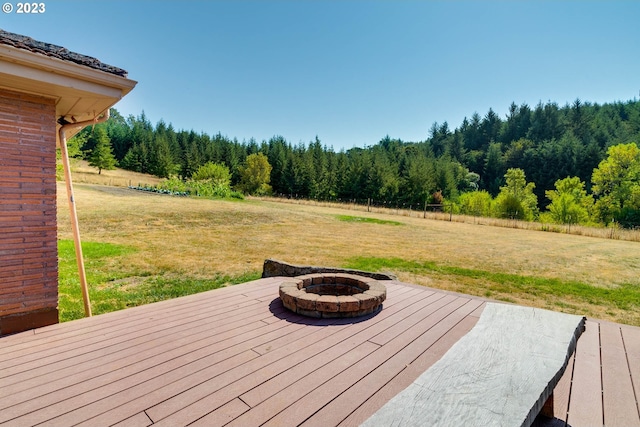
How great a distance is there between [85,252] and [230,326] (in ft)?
22.6

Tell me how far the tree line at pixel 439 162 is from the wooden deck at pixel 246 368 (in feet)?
127

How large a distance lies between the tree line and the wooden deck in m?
38.8

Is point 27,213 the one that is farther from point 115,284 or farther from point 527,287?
point 527,287

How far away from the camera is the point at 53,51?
2766 mm

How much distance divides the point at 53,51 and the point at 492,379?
403 cm

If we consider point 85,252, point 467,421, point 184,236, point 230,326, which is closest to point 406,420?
point 467,421

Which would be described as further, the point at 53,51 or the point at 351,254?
the point at 351,254

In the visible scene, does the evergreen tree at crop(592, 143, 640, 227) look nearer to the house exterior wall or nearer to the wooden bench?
the wooden bench

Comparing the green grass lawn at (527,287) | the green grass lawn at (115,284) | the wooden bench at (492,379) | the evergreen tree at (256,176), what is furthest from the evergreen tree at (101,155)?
the wooden bench at (492,379)

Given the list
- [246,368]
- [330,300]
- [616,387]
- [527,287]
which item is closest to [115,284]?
[330,300]

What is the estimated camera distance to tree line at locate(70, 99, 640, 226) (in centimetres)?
4497

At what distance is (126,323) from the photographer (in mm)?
3105

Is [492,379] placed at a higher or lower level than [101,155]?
lower

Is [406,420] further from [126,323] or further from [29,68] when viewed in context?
[29,68]
